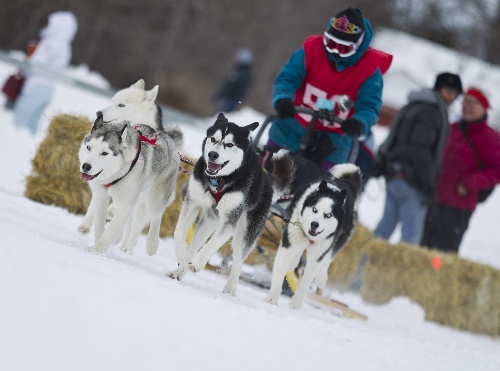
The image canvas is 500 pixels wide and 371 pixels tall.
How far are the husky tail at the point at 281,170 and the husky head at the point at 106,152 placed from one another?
107 centimetres

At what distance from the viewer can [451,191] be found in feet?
28.1

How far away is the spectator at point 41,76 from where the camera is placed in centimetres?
1127

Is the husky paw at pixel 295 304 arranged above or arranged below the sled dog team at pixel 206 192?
below

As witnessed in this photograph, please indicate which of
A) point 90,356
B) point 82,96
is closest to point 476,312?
point 90,356

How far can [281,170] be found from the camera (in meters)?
5.32

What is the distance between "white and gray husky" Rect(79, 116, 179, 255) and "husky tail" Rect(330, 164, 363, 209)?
1.18 m

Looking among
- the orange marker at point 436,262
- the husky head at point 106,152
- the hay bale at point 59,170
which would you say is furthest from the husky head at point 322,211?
the orange marker at point 436,262

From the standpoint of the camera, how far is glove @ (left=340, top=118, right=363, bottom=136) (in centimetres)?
538

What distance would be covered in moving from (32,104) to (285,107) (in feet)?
22.0

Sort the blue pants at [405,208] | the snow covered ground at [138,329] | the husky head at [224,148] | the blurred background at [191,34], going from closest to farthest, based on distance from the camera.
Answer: the snow covered ground at [138,329], the husky head at [224,148], the blue pants at [405,208], the blurred background at [191,34]

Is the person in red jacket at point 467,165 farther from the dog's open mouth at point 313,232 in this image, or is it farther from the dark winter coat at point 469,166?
the dog's open mouth at point 313,232

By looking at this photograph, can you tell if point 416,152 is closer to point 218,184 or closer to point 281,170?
point 281,170

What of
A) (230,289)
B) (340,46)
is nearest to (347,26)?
(340,46)

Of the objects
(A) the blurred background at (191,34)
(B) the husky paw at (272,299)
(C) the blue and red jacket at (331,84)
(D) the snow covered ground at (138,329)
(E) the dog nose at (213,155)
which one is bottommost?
(D) the snow covered ground at (138,329)
